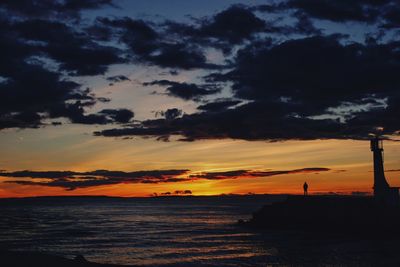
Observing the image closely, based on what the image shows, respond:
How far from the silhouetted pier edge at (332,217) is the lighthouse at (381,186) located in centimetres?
117

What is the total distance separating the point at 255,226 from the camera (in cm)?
7044

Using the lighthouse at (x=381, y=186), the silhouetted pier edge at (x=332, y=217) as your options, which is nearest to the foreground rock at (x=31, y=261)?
the silhouetted pier edge at (x=332, y=217)

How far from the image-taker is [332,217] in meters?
61.8

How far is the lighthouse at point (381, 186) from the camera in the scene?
5988cm

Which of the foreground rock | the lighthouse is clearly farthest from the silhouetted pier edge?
the foreground rock

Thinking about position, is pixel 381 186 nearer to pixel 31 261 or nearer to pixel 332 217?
pixel 332 217

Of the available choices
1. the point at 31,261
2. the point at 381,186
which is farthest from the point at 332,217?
the point at 31,261

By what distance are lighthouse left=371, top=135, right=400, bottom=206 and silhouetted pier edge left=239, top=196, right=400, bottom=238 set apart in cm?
117

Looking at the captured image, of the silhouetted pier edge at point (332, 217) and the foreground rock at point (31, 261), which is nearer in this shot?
the foreground rock at point (31, 261)

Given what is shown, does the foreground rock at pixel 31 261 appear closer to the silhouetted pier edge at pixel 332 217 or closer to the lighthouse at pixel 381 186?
the silhouetted pier edge at pixel 332 217

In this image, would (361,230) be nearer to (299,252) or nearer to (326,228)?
(326,228)

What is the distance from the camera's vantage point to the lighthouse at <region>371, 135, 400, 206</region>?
5988cm

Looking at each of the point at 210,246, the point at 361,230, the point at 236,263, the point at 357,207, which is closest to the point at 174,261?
the point at 236,263

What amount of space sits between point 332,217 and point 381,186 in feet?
24.1
